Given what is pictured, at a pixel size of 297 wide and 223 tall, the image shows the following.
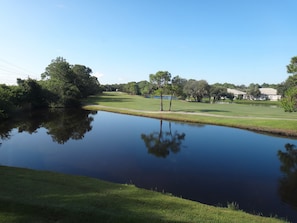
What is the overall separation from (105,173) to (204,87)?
8589 cm

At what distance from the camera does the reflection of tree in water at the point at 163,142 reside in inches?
877

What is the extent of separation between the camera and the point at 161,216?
7.28 metres

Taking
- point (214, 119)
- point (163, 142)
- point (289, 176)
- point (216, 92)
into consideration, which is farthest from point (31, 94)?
point (216, 92)

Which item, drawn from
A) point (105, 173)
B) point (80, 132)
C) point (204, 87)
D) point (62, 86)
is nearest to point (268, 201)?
point (105, 173)

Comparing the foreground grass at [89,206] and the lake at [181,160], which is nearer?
the foreground grass at [89,206]

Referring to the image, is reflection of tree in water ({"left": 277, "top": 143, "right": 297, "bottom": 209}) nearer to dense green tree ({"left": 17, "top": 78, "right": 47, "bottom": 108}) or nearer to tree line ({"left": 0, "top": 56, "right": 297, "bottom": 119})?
tree line ({"left": 0, "top": 56, "right": 297, "bottom": 119})

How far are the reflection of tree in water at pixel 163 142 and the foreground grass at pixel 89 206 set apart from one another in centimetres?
1178

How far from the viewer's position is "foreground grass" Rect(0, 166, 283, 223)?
6926 mm

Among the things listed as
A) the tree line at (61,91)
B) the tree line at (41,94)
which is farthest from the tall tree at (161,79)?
the tree line at (41,94)

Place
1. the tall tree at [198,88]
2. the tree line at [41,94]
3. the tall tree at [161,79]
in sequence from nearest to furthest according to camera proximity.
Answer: the tree line at [41,94] → the tall tree at [161,79] → the tall tree at [198,88]

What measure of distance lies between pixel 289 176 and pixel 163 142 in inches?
506

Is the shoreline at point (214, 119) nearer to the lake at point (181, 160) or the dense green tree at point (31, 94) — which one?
the lake at point (181, 160)

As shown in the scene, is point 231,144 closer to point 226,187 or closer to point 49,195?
point 226,187

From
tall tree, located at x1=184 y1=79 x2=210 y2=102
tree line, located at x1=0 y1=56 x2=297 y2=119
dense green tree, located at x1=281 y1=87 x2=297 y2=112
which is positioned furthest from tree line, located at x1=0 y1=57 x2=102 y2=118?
tall tree, located at x1=184 y1=79 x2=210 y2=102
